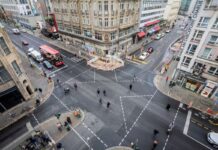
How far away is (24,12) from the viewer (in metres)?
76.4

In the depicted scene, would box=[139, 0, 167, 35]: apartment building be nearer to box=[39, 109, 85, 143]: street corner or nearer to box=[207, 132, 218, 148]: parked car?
box=[207, 132, 218, 148]: parked car

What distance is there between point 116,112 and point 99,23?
27.7 metres

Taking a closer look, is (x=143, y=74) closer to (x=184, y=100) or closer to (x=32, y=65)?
(x=184, y=100)

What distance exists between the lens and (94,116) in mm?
21828

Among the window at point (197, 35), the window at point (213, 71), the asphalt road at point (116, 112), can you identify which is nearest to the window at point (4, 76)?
the asphalt road at point (116, 112)

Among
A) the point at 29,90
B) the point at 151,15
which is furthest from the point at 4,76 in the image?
the point at 151,15

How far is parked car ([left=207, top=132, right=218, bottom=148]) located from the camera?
56.8 ft

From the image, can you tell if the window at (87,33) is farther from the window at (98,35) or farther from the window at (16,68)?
the window at (16,68)

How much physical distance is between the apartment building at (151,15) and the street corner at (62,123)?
150 feet

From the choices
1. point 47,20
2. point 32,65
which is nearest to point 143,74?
point 32,65

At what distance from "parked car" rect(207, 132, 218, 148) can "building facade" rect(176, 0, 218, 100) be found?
1012cm

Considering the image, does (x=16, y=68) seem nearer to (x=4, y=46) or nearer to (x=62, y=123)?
(x=4, y=46)

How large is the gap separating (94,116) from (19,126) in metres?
12.7

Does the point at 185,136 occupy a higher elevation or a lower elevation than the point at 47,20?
lower
